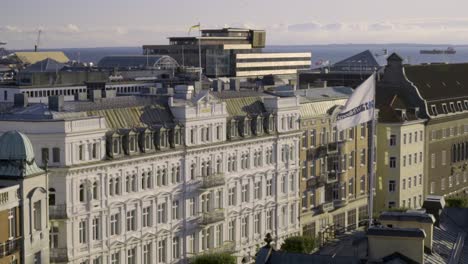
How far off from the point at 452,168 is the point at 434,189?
5.50 m

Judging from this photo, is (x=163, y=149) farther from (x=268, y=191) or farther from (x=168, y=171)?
(x=268, y=191)

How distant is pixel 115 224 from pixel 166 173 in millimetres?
6358

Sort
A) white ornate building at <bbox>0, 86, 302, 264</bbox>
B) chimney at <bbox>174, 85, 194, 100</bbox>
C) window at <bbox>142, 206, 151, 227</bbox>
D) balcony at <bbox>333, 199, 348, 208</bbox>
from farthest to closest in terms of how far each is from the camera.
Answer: balcony at <bbox>333, 199, 348, 208</bbox>
chimney at <bbox>174, 85, 194, 100</bbox>
window at <bbox>142, 206, 151, 227</bbox>
white ornate building at <bbox>0, 86, 302, 264</bbox>

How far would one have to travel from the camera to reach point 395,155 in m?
109

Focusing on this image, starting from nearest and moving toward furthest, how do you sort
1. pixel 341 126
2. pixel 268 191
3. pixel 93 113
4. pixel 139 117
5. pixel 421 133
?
pixel 341 126
pixel 93 113
pixel 139 117
pixel 268 191
pixel 421 133

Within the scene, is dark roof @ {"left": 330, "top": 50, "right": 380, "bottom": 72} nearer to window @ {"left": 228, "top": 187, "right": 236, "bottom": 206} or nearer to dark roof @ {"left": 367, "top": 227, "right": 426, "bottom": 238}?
window @ {"left": 228, "top": 187, "right": 236, "bottom": 206}

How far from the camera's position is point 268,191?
8894 cm

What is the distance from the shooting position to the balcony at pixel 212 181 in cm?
8012

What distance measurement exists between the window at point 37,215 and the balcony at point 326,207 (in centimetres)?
4298

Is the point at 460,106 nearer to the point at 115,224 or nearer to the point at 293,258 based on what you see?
the point at 115,224

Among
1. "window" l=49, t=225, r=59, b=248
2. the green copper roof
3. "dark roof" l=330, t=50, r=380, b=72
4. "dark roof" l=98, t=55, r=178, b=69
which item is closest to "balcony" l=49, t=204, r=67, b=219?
"window" l=49, t=225, r=59, b=248

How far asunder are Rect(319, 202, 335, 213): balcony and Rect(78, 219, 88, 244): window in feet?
107

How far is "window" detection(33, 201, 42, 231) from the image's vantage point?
57.2 metres

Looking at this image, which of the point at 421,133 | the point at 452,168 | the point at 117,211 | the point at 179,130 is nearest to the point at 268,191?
the point at 179,130
